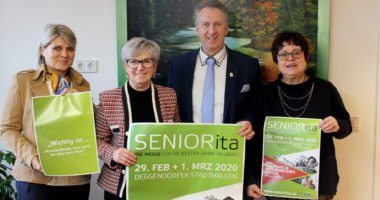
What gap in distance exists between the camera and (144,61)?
1530 millimetres

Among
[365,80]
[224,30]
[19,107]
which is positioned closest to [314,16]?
[365,80]

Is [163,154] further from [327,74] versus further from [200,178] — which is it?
[327,74]

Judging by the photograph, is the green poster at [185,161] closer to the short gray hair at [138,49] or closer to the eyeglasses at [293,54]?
the short gray hair at [138,49]

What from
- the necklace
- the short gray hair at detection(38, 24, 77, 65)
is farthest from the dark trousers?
the necklace

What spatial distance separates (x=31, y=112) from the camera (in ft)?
5.06

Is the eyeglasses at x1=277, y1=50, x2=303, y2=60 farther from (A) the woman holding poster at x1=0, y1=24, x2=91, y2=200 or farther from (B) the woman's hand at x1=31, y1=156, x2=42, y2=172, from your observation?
(B) the woman's hand at x1=31, y1=156, x2=42, y2=172

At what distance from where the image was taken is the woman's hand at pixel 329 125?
1.62m

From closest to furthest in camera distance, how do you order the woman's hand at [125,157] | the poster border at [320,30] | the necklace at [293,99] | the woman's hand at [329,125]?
the woman's hand at [125,157] < the woman's hand at [329,125] < the necklace at [293,99] < the poster border at [320,30]

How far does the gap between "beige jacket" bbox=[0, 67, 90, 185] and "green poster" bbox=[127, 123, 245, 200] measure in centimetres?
39

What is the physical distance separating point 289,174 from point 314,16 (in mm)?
1141

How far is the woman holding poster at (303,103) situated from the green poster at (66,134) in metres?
0.85

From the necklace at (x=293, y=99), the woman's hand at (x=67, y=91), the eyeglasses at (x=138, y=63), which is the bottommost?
the necklace at (x=293, y=99)

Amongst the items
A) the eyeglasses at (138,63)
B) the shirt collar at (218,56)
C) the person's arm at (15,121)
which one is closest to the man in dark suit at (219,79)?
the shirt collar at (218,56)

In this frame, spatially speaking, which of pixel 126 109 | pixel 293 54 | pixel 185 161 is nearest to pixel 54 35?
pixel 126 109
